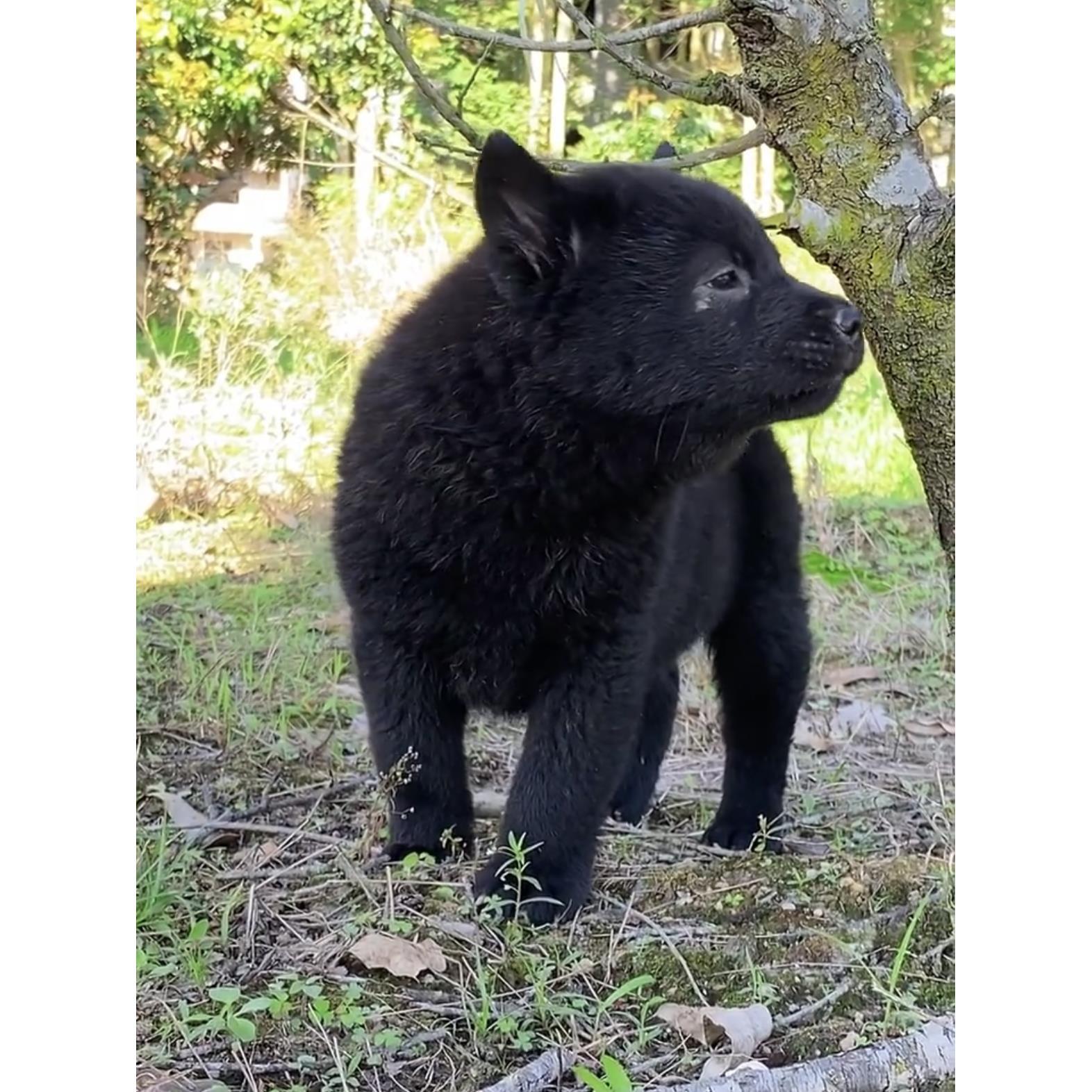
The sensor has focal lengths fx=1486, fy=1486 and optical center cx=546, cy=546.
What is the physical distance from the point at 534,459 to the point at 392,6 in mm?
725

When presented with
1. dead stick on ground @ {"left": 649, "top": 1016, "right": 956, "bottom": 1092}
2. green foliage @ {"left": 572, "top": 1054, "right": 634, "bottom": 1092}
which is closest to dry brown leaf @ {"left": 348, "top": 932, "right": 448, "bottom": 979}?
green foliage @ {"left": 572, "top": 1054, "right": 634, "bottom": 1092}

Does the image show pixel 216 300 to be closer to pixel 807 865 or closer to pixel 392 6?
pixel 392 6

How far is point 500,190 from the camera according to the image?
2.05 m

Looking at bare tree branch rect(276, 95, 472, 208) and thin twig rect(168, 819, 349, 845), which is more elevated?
bare tree branch rect(276, 95, 472, 208)

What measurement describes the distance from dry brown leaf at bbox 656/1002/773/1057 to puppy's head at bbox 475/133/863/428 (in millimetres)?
854

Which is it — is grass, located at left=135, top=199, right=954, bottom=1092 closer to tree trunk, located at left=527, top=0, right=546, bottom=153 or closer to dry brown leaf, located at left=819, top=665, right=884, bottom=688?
dry brown leaf, located at left=819, top=665, right=884, bottom=688

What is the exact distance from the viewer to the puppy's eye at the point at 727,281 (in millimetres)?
2193

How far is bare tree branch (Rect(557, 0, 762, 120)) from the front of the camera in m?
2.16

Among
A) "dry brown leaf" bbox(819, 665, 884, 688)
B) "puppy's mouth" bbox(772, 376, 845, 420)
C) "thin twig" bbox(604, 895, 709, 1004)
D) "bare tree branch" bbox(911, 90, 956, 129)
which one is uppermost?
"bare tree branch" bbox(911, 90, 956, 129)

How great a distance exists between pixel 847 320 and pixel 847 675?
80cm

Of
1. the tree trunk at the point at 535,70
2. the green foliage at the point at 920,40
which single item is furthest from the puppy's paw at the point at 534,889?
the green foliage at the point at 920,40

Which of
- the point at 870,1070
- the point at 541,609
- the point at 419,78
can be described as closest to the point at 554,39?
the point at 419,78

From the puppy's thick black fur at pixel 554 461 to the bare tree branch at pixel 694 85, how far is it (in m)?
0.13
